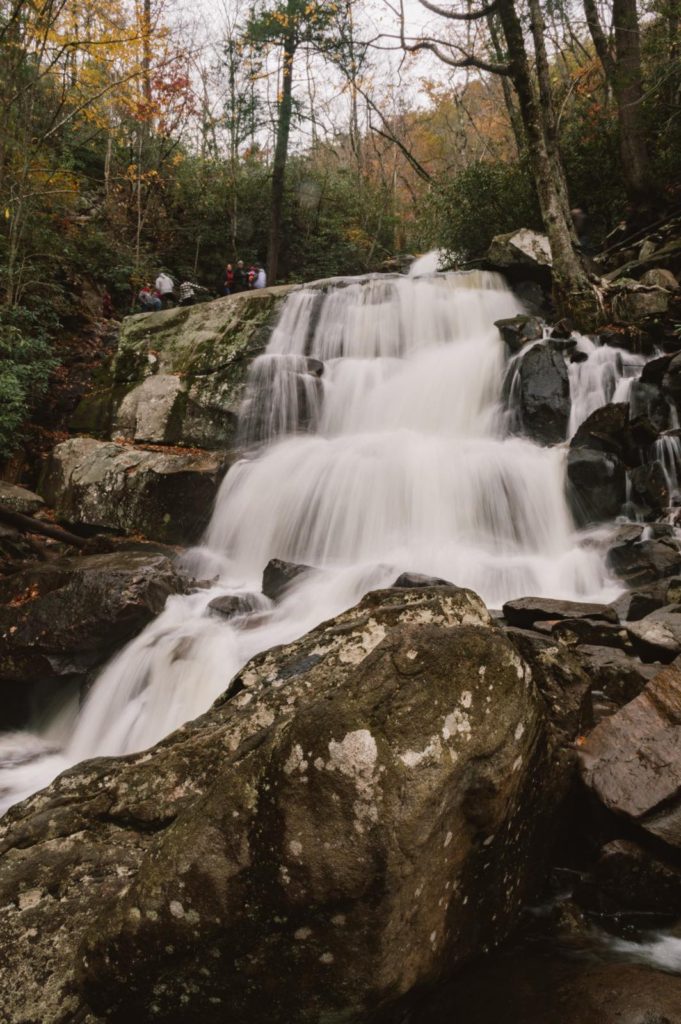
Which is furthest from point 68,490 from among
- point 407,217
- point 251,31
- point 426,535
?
point 407,217

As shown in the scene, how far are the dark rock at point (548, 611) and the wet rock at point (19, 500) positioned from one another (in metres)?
6.77

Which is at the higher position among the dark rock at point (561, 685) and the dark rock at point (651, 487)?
the dark rock at point (651, 487)

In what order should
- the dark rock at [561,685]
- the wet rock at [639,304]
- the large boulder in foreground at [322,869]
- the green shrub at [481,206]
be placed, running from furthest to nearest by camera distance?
the green shrub at [481,206] → the wet rock at [639,304] → the dark rock at [561,685] → the large boulder in foreground at [322,869]

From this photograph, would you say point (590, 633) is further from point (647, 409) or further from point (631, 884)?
point (647, 409)

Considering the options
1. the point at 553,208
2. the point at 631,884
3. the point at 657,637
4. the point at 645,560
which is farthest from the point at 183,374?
the point at 631,884

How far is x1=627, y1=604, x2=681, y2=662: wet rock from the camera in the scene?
163 inches

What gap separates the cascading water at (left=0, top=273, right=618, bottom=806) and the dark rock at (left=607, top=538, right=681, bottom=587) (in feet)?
0.71

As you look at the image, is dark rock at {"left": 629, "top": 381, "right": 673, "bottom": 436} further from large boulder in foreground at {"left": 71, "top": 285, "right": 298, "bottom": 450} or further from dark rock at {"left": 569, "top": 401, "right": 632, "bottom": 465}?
large boulder in foreground at {"left": 71, "top": 285, "right": 298, "bottom": 450}

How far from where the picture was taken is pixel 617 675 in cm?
386

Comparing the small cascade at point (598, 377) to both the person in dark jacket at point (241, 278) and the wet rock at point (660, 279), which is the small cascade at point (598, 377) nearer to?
the wet rock at point (660, 279)

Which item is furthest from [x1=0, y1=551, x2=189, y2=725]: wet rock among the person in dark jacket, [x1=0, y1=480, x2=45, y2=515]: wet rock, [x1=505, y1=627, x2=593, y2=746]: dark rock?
the person in dark jacket

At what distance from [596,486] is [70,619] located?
6189mm

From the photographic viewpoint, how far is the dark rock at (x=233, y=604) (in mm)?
6850

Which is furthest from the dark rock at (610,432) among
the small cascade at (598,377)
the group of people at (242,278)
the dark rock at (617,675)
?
the group of people at (242,278)
